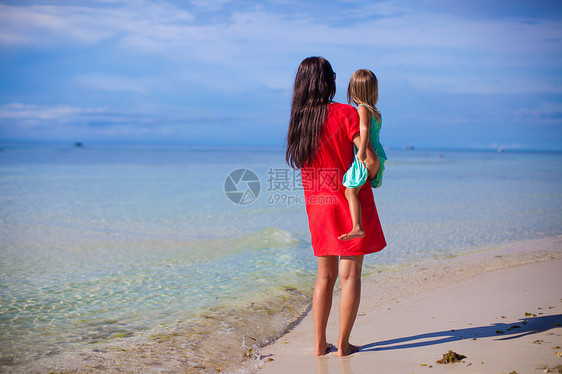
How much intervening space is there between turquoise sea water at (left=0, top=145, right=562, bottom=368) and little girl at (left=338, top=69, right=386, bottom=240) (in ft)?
4.83

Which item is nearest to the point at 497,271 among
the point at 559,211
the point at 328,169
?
the point at 328,169

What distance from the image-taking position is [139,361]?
3.04m

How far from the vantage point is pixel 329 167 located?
9.01 ft

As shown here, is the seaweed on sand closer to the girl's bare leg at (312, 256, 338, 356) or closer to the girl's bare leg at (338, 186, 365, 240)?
the girl's bare leg at (312, 256, 338, 356)

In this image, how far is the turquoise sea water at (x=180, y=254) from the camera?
3816 millimetres

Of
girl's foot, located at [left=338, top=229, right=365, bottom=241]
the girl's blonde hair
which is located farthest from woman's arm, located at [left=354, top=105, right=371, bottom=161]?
girl's foot, located at [left=338, top=229, right=365, bottom=241]

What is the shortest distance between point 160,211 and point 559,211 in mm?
9559

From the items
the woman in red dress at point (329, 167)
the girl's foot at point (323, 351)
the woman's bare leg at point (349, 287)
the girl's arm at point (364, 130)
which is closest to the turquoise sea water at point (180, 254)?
the girl's foot at point (323, 351)

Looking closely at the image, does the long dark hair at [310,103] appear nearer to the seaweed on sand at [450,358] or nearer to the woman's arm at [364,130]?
the woman's arm at [364,130]

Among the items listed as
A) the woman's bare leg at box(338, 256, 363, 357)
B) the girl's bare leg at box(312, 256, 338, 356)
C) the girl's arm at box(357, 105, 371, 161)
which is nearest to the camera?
the girl's arm at box(357, 105, 371, 161)

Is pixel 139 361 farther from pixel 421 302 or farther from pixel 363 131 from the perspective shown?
pixel 421 302

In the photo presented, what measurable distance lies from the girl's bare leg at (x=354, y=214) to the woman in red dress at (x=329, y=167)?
0.23ft

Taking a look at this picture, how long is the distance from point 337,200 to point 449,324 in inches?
62.3

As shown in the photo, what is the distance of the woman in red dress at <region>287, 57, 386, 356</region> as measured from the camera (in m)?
2.67
